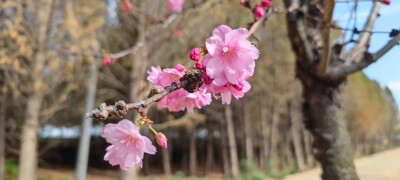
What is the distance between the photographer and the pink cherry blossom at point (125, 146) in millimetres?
1030

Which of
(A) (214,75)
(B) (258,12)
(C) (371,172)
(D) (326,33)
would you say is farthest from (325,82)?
(C) (371,172)

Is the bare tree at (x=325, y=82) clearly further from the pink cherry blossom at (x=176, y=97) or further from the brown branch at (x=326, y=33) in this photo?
the pink cherry blossom at (x=176, y=97)

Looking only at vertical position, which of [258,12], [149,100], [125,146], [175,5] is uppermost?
[175,5]

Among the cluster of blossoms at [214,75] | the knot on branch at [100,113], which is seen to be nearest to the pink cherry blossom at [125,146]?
the cluster of blossoms at [214,75]

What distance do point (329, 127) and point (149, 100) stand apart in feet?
7.30

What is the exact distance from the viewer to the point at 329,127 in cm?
283

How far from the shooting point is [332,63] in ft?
9.99

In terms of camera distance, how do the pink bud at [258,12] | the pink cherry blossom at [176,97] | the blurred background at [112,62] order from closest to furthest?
the pink cherry blossom at [176,97] < the pink bud at [258,12] < the blurred background at [112,62]

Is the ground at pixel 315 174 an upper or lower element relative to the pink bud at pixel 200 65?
upper

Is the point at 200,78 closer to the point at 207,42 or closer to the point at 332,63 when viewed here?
the point at 207,42

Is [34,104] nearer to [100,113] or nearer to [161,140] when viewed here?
[161,140]

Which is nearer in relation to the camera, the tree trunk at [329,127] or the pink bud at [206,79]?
the pink bud at [206,79]

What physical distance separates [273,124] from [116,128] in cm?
1751

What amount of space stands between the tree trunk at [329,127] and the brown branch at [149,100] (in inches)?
79.1
